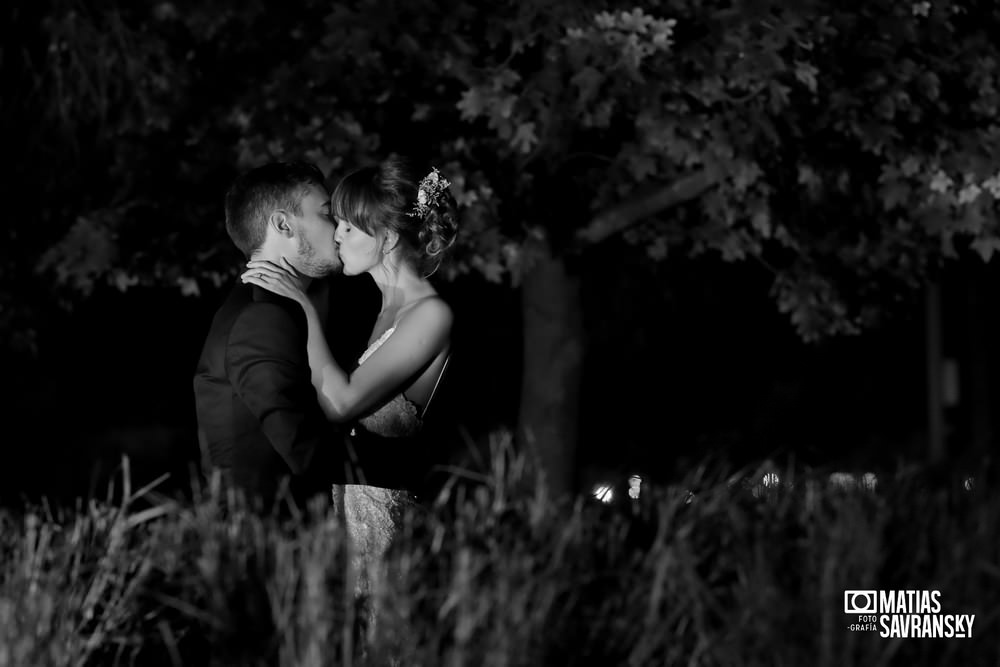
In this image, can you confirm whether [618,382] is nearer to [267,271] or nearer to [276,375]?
[267,271]

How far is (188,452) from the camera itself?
22562mm

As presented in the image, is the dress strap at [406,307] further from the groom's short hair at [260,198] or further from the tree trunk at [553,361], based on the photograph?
the tree trunk at [553,361]

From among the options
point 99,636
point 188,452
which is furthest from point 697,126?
point 188,452

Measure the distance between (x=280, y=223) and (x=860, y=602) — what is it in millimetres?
2074

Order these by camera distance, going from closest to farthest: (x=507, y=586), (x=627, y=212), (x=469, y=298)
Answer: (x=507, y=586) → (x=627, y=212) → (x=469, y=298)

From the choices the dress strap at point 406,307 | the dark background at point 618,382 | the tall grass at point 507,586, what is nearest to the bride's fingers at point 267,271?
the dress strap at point 406,307

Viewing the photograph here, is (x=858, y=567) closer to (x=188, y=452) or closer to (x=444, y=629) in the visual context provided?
(x=444, y=629)

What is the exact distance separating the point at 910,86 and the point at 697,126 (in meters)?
1.55

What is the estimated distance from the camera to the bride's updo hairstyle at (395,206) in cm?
→ 505

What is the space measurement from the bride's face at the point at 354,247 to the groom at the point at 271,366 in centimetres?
3

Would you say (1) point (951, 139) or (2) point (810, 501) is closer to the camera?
(2) point (810, 501)

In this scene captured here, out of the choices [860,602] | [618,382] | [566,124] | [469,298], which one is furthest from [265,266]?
[618,382]

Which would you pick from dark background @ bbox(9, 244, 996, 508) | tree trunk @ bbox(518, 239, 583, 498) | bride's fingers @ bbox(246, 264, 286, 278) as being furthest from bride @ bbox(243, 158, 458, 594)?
dark background @ bbox(9, 244, 996, 508)

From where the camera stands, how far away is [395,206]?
5074 millimetres
